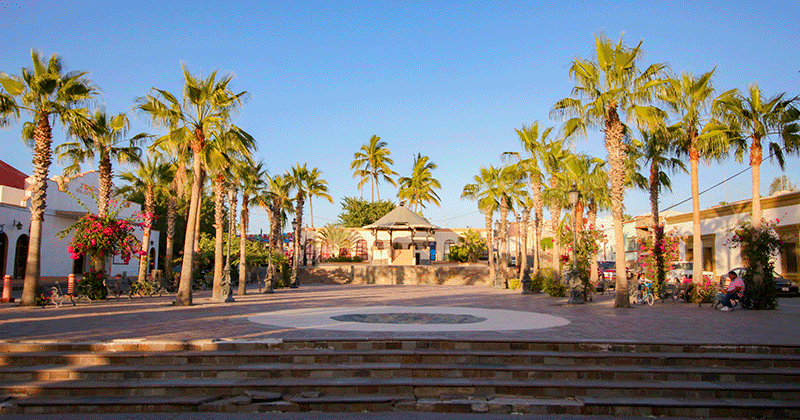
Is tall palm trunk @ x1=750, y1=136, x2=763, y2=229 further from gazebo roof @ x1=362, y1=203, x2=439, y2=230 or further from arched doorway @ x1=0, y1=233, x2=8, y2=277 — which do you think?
arched doorway @ x1=0, y1=233, x2=8, y2=277

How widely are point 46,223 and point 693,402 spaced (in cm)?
2984

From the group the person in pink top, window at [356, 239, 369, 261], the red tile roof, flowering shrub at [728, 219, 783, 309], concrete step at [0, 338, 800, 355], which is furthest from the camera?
window at [356, 239, 369, 261]

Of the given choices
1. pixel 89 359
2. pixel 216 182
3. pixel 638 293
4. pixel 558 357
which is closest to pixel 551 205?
pixel 638 293

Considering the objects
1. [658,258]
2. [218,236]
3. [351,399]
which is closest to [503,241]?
[658,258]

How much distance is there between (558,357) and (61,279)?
27.9 m

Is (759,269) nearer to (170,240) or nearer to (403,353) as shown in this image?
(403,353)

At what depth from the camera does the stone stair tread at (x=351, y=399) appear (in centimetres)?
647

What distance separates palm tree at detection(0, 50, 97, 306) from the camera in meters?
15.8

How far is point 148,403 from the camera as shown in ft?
21.1

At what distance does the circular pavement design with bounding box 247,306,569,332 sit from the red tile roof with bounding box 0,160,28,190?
24.1m

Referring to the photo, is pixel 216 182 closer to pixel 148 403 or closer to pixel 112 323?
pixel 112 323

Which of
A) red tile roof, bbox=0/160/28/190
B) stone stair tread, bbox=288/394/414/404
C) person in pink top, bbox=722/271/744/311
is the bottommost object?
stone stair tread, bbox=288/394/414/404

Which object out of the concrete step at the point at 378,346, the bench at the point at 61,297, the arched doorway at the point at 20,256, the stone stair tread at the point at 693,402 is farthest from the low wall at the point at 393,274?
the stone stair tread at the point at 693,402

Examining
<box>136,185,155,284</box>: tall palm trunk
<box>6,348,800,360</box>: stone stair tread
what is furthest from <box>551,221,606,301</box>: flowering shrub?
<box>136,185,155,284</box>: tall palm trunk
